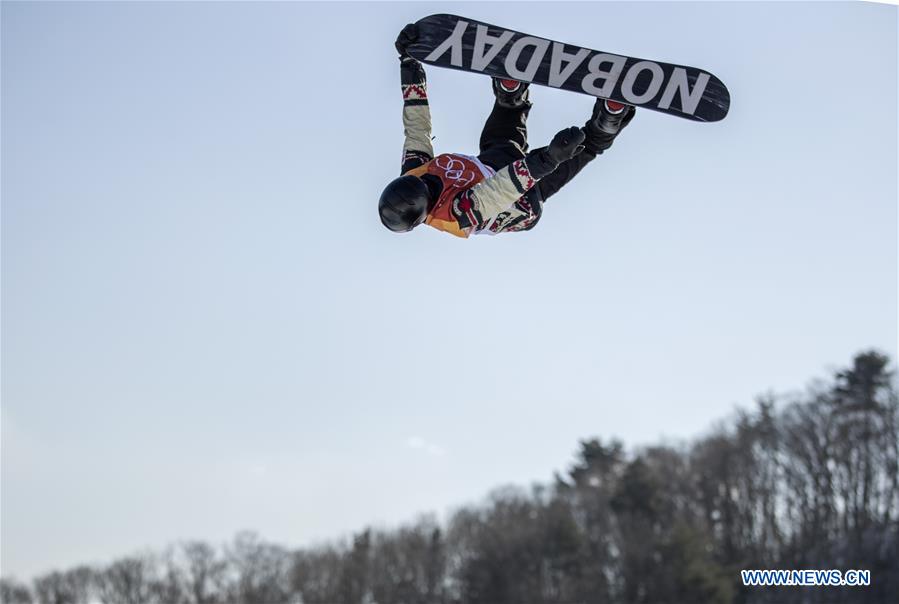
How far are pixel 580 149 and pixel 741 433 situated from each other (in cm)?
3880

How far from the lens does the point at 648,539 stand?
38.0 m

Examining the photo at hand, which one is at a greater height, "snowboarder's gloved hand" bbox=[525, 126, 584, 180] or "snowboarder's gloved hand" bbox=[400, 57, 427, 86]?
"snowboarder's gloved hand" bbox=[400, 57, 427, 86]

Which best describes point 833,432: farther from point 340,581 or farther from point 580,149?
point 580,149

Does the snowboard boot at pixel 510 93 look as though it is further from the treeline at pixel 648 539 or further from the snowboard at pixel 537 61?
the treeline at pixel 648 539

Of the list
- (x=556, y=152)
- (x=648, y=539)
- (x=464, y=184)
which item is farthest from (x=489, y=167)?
(x=648, y=539)

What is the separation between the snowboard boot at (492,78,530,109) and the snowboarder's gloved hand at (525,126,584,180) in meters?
0.77

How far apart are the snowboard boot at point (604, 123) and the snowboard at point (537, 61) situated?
205 mm

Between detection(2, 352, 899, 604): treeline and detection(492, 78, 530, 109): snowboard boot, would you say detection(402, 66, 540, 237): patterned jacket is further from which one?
detection(2, 352, 899, 604): treeline

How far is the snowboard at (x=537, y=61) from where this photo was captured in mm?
6168

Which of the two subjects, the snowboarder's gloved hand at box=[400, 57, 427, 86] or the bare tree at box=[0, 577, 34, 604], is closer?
the snowboarder's gloved hand at box=[400, 57, 427, 86]

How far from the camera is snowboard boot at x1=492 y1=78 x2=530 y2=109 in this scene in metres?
6.50

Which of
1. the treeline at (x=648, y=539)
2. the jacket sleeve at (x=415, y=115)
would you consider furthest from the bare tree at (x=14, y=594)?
the jacket sleeve at (x=415, y=115)

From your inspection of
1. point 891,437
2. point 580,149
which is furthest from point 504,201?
point 891,437

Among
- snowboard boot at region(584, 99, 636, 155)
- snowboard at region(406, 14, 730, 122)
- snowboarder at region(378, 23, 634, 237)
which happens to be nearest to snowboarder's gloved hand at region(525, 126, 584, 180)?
snowboarder at region(378, 23, 634, 237)
